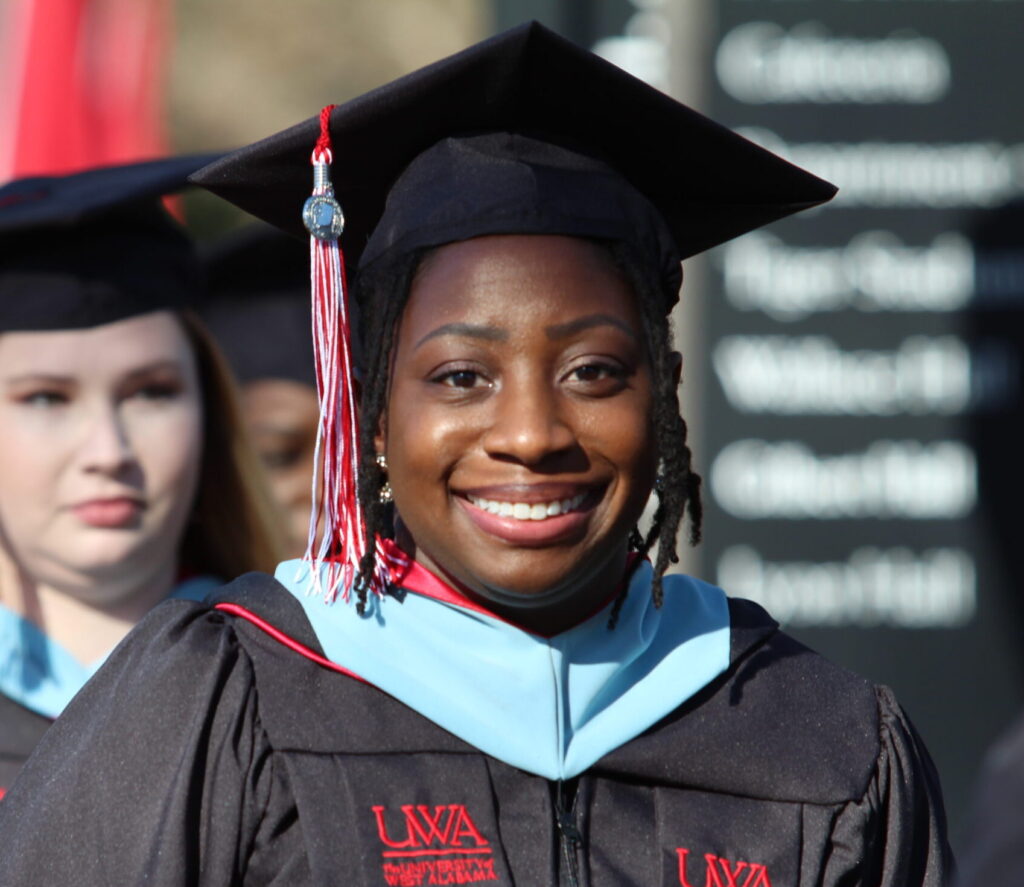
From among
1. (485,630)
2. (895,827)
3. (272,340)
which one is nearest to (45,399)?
(485,630)

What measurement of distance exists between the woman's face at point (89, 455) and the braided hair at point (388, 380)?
1165mm

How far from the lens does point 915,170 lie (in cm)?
525

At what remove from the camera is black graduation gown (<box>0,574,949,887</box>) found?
235 cm

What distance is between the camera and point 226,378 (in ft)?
12.9

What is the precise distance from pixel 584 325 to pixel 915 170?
10.1 feet

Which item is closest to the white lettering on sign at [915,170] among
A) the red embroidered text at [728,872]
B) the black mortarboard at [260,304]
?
the black mortarboard at [260,304]

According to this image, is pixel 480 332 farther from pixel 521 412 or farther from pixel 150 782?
pixel 150 782

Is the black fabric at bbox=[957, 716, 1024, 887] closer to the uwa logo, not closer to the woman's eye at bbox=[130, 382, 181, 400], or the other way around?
the uwa logo

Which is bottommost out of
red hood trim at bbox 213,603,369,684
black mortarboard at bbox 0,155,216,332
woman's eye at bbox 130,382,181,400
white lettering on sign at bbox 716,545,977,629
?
red hood trim at bbox 213,603,369,684

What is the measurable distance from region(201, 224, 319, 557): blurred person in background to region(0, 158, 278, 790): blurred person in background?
4.58ft

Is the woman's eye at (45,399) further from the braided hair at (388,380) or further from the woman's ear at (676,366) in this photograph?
the woman's ear at (676,366)

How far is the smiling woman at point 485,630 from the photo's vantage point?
7.83ft

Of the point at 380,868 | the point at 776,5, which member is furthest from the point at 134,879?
the point at 776,5

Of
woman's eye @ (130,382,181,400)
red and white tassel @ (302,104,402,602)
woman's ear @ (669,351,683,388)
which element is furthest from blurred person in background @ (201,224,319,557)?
woman's ear @ (669,351,683,388)
